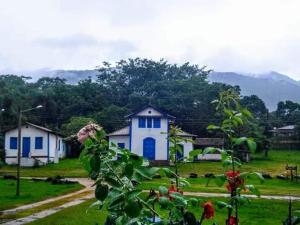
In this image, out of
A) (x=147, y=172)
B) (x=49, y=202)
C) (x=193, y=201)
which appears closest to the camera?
(x=147, y=172)

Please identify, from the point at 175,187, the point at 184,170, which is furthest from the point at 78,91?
the point at 175,187

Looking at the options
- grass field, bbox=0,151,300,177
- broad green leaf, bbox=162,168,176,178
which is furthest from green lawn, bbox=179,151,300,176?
broad green leaf, bbox=162,168,176,178

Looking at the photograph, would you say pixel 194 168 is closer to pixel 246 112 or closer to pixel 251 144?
pixel 246 112

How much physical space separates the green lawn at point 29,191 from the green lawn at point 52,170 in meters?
5.70

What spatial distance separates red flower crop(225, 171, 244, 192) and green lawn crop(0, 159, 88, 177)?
36296mm

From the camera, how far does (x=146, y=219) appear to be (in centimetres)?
297

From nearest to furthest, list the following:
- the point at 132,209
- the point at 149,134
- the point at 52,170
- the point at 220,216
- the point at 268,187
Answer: the point at 132,209, the point at 220,216, the point at 268,187, the point at 52,170, the point at 149,134

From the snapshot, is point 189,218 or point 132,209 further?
point 189,218

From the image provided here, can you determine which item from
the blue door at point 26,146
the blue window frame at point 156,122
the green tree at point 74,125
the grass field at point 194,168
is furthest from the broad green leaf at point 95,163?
the green tree at point 74,125

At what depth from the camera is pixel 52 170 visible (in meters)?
43.8

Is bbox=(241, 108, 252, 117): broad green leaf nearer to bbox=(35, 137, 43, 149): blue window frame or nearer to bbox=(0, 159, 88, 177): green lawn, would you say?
bbox=(0, 159, 88, 177): green lawn

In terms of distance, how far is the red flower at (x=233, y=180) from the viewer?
10.6ft

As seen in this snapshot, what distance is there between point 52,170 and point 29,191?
16853 millimetres

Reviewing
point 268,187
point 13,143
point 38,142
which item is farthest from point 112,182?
point 13,143
